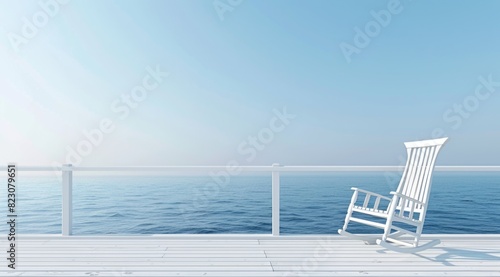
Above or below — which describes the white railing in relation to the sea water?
above

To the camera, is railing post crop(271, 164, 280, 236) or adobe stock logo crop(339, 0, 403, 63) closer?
railing post crop(271, 164, 280, 236)

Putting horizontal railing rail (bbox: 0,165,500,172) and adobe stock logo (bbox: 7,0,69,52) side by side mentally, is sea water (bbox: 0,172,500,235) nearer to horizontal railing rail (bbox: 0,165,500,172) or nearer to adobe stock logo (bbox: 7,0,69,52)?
adobe stock logo (bbox: 7,0,69,52)

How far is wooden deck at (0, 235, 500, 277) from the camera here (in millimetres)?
2582

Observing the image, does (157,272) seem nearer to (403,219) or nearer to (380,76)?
(403,219)

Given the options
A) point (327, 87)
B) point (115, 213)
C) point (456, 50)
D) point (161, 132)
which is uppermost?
point (456, 50)

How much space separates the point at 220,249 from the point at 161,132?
8.09m

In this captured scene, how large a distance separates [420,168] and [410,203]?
0.33m

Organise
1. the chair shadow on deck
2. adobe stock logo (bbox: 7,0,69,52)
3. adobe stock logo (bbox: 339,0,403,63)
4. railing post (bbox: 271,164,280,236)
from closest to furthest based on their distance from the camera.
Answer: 1. the chair shadow on deck
2. railing post (bbox: 271,164,280,236)
3. adobe stock logo (bbox: 7,0,69,52)
4. adobe stock logo (bbox: 339,0,403,63)

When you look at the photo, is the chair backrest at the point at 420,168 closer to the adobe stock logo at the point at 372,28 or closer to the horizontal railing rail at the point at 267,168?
the horizontal railing rail at the point at 267,168

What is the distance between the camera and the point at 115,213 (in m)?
13.2

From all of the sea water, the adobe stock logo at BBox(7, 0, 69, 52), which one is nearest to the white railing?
the adobe stock logo at BBox(7, 0, 69, 52)

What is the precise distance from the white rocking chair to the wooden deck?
108 mm

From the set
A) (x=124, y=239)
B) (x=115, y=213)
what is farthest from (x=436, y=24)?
(x=124, y=239)

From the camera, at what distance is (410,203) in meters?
3.32
